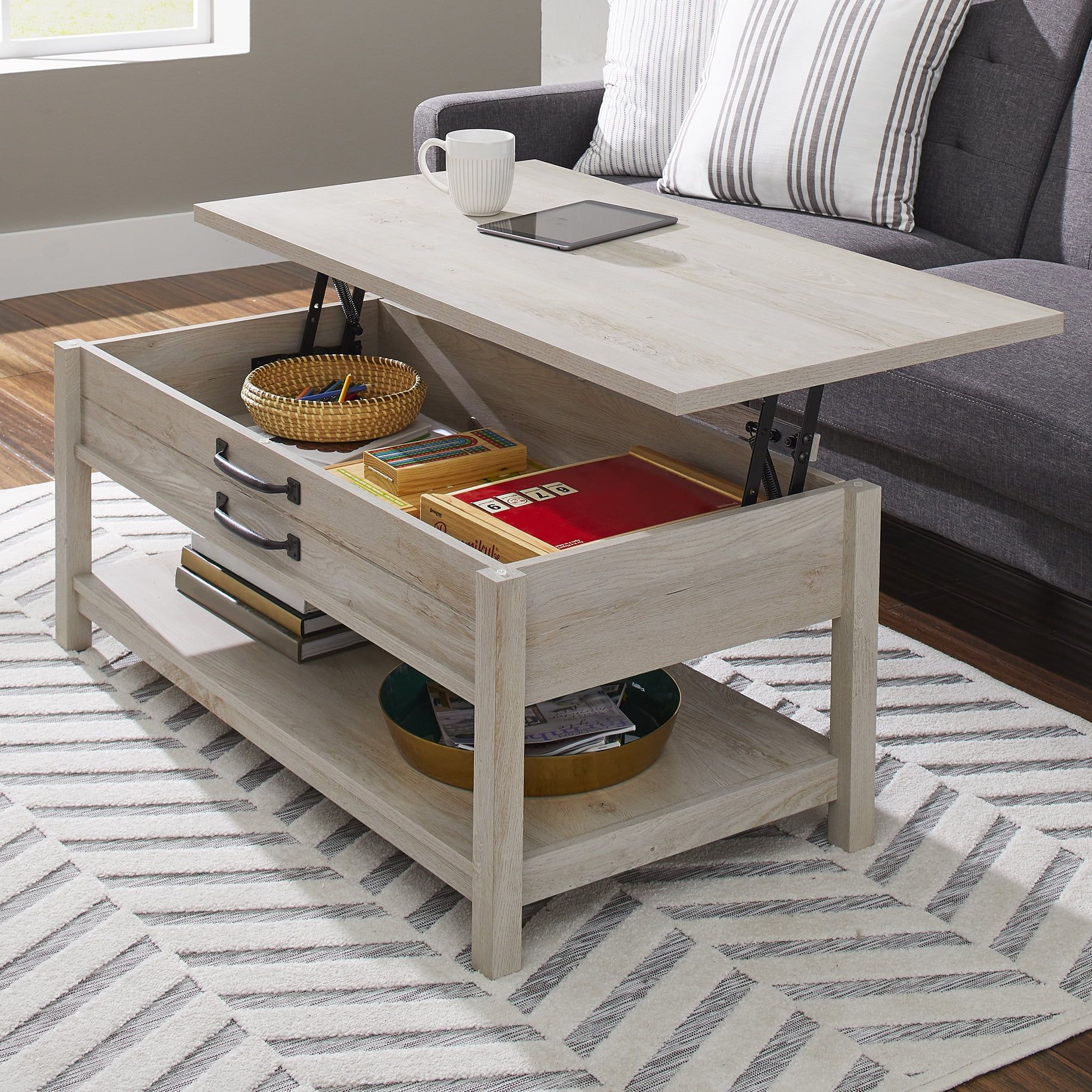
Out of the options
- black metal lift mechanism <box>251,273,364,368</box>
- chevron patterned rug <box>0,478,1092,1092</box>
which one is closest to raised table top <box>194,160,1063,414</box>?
black metal lift mechanism <box>251,273,364,368</box>

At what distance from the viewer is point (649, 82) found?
304 cm

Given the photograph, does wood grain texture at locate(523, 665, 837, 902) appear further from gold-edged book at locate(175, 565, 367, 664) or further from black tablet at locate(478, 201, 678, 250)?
black tablet at locate(478, 201, 678, 250)

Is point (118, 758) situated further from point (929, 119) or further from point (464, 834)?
point (929, 119)

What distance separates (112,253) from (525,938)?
9.55 ft

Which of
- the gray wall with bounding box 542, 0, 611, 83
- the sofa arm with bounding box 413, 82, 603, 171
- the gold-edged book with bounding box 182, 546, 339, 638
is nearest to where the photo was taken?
the gold-edged book with bounding box 182, 546, 339, 638

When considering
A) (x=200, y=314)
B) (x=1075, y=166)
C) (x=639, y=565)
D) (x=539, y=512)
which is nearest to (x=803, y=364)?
(x=639, y=565)

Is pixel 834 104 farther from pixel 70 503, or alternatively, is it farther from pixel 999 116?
pixel 70 503

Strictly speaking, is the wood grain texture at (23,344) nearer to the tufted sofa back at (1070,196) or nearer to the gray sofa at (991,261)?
the gray sofa at (991,261)

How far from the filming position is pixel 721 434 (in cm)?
168

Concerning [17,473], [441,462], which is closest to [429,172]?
[441,462]

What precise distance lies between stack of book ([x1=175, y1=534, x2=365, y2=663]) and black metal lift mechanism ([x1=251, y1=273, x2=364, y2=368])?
283 mm

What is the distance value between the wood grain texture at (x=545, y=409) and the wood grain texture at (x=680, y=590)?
10 cm

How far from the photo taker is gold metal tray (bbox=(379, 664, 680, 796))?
5.04ft

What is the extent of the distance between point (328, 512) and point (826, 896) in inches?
25.4
